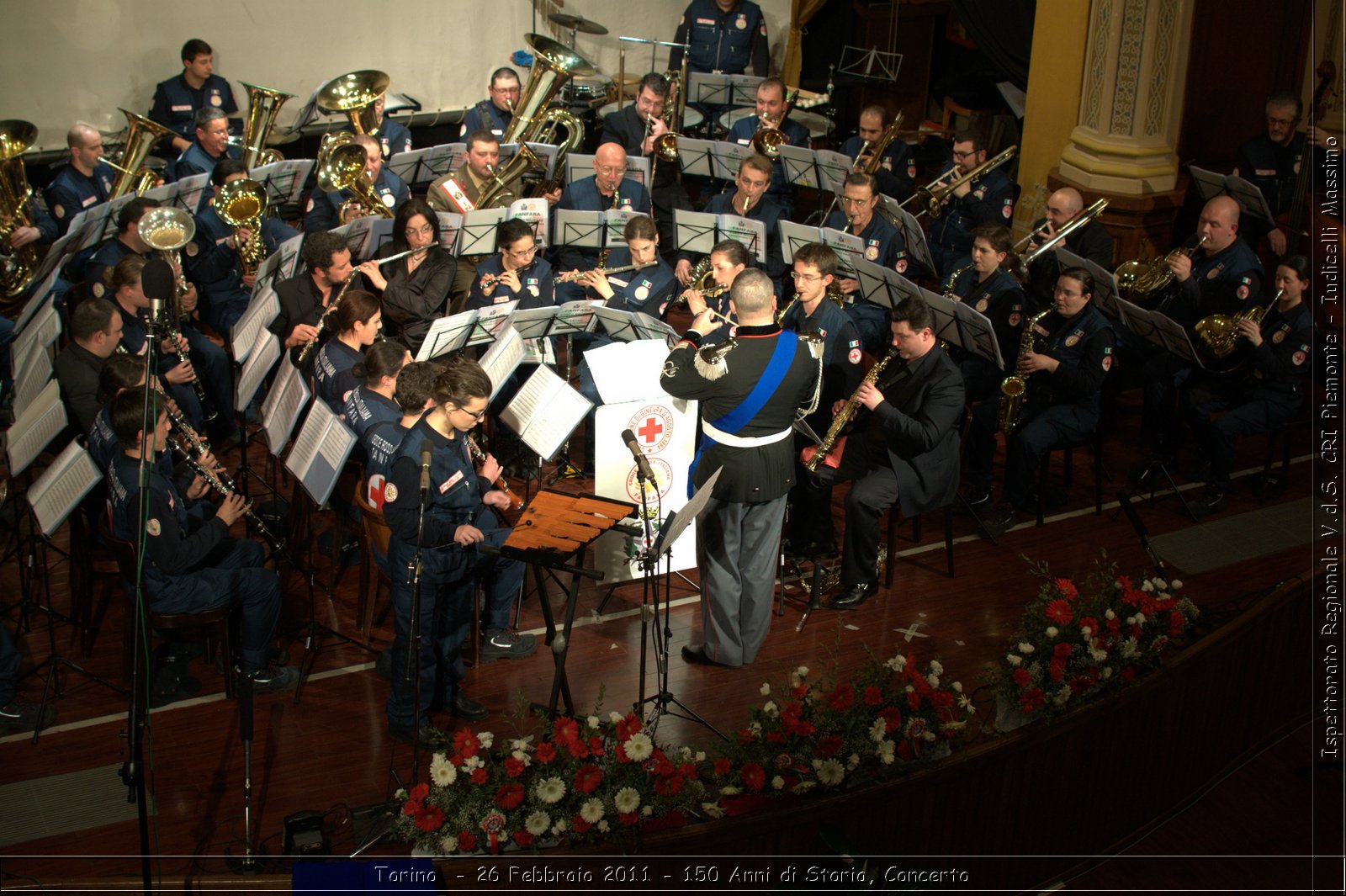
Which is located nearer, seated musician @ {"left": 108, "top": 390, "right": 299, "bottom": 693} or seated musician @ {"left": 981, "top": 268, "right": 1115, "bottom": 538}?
seated musician @ {"left": 108, "top": 390, "right": 299, "bottom": 693}

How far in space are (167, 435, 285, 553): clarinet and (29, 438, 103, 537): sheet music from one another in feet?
1.27

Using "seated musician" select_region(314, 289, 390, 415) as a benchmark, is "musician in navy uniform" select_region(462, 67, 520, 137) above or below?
above

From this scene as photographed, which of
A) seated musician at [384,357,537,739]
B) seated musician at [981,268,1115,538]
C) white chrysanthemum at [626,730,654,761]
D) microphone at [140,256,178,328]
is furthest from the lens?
seated musician at [981,268,1115,538]

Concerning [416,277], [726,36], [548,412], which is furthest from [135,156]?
[726,36]

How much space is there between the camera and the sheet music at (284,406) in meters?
6.27

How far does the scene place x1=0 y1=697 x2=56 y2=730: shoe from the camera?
5570mm

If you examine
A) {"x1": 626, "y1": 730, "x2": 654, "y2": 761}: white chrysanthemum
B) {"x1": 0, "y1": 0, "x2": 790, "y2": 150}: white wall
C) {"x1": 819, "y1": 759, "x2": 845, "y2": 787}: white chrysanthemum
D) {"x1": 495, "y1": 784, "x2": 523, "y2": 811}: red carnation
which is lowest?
{"x1": 495, "y1": 784, "x2": 523, "y2": 811}: red carnation

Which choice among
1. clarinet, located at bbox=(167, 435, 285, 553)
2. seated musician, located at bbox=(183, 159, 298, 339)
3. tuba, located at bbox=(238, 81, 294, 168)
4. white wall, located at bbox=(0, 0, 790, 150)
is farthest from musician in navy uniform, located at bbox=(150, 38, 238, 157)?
clarinet, located at bbox=(167, 435, 285, 553)

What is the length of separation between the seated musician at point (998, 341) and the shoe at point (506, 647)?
314 cm

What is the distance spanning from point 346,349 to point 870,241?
4055mm

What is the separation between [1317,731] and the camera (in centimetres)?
645

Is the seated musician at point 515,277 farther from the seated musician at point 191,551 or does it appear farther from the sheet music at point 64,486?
the sheet music at point 64,486

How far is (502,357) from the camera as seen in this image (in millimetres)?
6641

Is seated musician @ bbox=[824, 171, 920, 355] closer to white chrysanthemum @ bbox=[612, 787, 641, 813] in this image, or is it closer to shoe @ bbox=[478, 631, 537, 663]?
shoe @ bbox=[478, 631, 537, 663]
